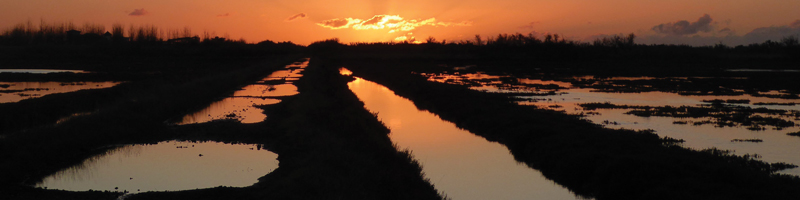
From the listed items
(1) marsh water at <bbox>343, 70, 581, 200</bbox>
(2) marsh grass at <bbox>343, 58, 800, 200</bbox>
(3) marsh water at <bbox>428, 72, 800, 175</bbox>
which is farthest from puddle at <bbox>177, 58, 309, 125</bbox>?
(3) marsh water at <bbox>428, 72, 800, 175</bbox>

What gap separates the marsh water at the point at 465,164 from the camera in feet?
29.5

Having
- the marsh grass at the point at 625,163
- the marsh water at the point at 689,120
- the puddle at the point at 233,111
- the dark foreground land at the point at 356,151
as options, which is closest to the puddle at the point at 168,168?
the dark foreground land at the point at 356,151

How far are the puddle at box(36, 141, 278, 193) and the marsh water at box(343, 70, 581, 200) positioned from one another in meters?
3.07

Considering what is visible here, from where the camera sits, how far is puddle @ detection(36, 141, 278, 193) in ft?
28.4

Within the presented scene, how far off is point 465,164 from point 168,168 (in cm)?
535

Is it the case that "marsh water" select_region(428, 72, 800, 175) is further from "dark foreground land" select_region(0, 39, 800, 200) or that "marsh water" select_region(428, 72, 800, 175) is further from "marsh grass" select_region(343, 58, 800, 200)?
"dark foreground land" select_region(0, 39, 800, 200)

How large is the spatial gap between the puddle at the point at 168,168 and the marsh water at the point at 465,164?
3069 mm

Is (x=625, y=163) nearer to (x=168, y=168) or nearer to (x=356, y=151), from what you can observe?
(x=356, y=151)

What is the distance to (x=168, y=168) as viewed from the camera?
387 inches

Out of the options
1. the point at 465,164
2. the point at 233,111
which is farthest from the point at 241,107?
the point at 465,164

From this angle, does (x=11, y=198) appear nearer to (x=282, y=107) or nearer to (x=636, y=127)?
(x=282, y=107)

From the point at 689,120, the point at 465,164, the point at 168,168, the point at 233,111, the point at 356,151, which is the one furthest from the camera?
the point at 233,111

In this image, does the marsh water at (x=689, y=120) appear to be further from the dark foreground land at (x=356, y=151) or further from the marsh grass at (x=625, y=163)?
the dark foreground land at (x=356, y=151)

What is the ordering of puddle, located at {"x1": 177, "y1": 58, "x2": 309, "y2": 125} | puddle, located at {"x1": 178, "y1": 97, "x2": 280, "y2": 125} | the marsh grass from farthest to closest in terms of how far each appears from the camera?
puddle, located at {"x1": 177, "y1": 58, "x2": 309, "y2": 125}
puddle, located at {"x1": 178, "y1": 97, "x2": 280, "y2": 125}
the marsh grass
